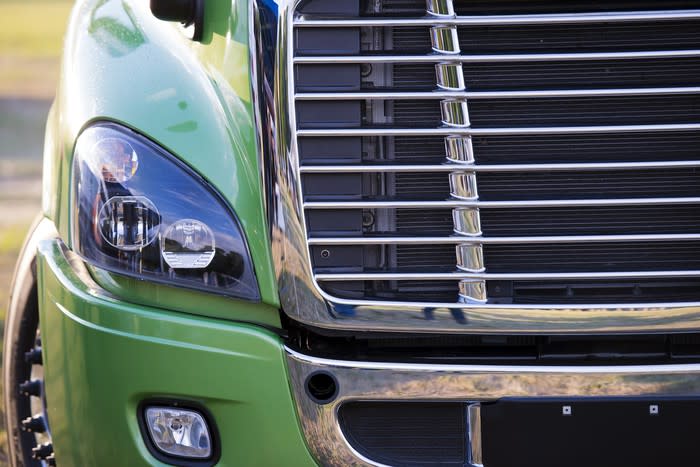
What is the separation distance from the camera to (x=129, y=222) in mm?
2756

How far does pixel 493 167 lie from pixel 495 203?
0.09m

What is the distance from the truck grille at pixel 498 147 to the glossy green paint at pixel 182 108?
0.49 feet

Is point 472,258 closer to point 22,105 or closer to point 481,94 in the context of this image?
point 481,94

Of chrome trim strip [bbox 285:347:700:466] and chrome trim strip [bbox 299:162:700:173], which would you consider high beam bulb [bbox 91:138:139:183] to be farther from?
chrome trim strip [bbox 285:347:700:466]

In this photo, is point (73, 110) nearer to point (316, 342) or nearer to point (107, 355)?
point (107, 355)

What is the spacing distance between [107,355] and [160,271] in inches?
9.8

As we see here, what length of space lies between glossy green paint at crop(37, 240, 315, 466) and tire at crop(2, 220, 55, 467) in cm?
85

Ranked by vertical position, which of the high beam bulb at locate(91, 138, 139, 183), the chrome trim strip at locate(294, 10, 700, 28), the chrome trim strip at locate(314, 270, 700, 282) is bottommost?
the chrome trim strip at locate(314, 270, 700, 282)

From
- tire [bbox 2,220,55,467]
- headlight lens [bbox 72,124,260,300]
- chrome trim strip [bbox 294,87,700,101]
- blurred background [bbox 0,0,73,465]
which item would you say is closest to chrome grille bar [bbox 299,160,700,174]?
chrome trim strip [bbox 294,87,700,101]

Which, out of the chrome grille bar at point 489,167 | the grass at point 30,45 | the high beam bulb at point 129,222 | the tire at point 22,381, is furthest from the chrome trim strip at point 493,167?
the grass at point 30,45

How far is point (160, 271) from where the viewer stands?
274 cm

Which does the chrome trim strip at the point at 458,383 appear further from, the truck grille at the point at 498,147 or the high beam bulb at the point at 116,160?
the high beam bulb at the point at 116,160

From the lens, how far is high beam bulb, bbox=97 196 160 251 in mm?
2746

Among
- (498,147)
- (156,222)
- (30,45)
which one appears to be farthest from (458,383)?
(30,45)
